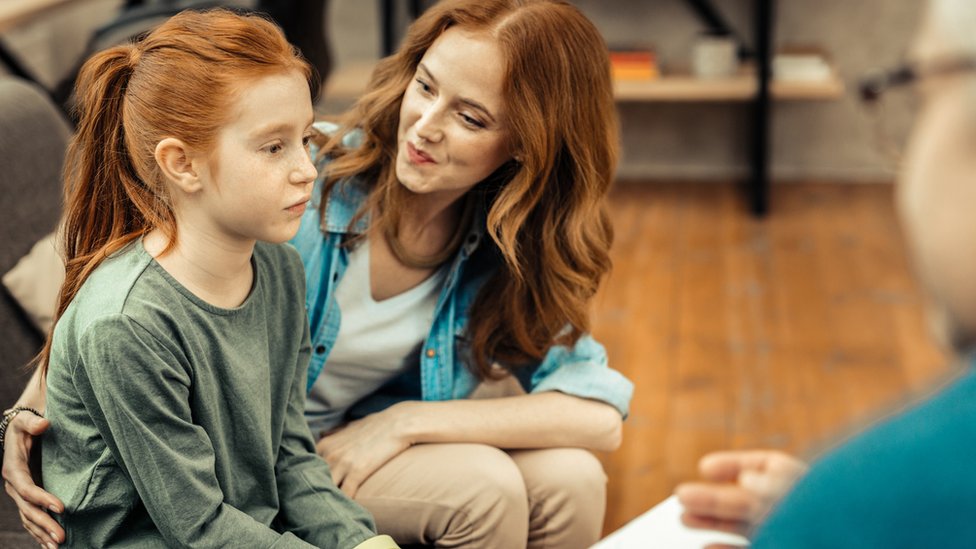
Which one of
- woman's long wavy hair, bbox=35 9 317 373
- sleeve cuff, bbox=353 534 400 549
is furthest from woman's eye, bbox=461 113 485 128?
sleeve cuff, bbox=353 534 400 549

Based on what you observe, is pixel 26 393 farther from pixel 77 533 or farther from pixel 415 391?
pixel 415 391

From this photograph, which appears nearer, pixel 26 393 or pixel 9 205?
pixel 26 393

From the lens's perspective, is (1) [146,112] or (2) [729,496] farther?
(1) [146,112]

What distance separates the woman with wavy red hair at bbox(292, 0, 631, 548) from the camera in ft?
4.89

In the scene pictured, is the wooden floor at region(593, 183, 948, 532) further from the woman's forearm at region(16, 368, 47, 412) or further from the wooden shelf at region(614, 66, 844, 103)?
the woman's forearm at region(16, 368, 47, 412)

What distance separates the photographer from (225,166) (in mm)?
1148

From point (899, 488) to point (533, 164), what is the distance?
1008 millimetres

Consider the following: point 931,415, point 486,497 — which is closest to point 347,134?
point 486,497

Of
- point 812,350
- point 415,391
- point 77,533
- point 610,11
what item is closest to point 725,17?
point 610,11

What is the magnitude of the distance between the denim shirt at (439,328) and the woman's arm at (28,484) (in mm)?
424

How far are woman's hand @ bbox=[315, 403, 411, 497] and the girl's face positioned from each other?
44cm

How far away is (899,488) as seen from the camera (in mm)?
550

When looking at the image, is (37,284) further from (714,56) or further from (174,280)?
(714,56)

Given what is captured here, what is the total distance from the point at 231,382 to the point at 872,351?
2130 mm
